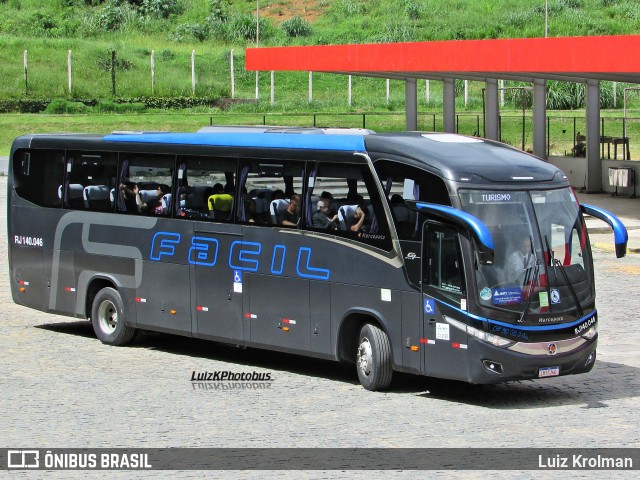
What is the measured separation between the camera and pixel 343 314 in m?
14.7

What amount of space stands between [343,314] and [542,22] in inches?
3223

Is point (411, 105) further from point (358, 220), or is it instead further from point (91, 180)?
point (358, 220)

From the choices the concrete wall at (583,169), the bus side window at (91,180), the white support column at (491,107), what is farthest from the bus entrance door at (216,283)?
the white support column at (491,107)

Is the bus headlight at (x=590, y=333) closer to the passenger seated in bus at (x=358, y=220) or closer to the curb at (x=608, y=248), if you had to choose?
the passenger seated in bus at (x=358, y=220)

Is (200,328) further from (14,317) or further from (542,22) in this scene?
(542,22)

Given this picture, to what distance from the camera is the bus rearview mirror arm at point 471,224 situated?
42.2 ft

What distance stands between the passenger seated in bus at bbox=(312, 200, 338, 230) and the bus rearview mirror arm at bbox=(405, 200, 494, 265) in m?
1.50

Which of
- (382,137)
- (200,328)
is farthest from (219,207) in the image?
(382,137)

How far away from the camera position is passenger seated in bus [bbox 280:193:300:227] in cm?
1534

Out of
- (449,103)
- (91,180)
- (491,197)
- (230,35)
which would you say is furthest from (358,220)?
(230,35)

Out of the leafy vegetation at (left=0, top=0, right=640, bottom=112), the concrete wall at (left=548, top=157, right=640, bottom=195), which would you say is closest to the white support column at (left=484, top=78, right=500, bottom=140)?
the concrete wall at (left=548, top=157, right=640, bottom=195)

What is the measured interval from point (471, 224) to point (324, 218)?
2509mm

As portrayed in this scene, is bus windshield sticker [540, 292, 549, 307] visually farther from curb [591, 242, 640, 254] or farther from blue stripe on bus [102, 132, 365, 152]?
curb [591, 242, 640, 254]

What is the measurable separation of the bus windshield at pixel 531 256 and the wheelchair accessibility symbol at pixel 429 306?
637 mm
